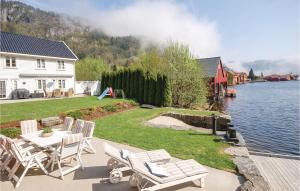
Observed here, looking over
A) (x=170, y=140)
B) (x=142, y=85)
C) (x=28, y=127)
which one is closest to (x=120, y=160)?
(x=170, y=140)

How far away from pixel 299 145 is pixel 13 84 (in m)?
29.2

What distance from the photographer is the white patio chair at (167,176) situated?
5.92 metres

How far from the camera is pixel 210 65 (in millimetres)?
40188

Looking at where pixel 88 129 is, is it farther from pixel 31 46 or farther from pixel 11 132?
pixel 31 46

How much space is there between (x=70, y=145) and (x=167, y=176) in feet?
10.3

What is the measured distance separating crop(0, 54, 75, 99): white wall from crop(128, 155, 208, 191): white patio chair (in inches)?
1072

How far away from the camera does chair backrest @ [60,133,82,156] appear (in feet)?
23.6

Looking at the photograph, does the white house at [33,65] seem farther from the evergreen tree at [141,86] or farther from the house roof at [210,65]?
the house roof at [210,65]

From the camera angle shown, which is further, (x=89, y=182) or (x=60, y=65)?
(x=60, y=65)

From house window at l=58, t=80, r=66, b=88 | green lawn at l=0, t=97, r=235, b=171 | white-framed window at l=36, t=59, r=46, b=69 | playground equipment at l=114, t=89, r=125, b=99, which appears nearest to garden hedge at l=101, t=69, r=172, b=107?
playground equipment at l=114, t=89, r=125, b=99

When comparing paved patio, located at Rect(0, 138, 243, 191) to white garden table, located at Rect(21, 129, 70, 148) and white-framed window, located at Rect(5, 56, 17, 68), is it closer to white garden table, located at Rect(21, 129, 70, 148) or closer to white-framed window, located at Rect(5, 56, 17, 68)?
white garden table, located at Rect(21, 129, 70, 148)

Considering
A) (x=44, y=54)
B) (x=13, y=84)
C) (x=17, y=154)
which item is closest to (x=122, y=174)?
(x=17, y=154)

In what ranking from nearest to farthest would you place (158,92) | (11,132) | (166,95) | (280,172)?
(280,172)
(11,132)
(166,95)
(158,92)

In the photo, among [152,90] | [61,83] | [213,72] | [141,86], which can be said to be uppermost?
[213,72]
